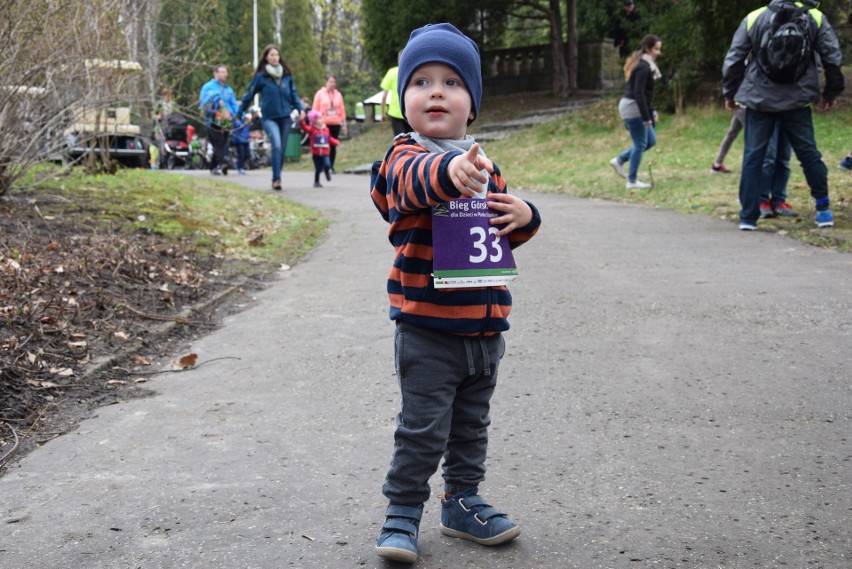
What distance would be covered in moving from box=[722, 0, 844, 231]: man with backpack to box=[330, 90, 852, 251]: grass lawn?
75 centimetres

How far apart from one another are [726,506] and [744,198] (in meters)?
6.75

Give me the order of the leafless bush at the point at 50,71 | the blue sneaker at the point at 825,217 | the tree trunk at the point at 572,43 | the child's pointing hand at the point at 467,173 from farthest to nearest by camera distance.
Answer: the tree trunk at the point at 572,43, the blue sneaker at the point at 825,217, the leafless bush at the point at 50,71, the child's pointing hand at the point at 467,173

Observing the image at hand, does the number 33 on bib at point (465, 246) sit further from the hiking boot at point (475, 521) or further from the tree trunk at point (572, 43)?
the tree trunk at point (572, 43)

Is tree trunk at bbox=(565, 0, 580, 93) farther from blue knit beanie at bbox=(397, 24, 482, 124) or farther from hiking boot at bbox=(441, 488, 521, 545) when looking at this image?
hiking boot at bbox=(441, 488, 521, 545)

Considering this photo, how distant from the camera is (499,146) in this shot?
22.2 metres

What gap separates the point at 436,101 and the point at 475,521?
127 cm

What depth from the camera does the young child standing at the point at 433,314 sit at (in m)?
2.96

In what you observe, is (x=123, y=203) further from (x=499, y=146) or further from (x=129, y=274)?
(x=499, y=146)

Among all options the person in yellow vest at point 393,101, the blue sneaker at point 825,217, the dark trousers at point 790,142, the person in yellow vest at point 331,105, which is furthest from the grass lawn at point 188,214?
the person in yellow vest at point 331,105

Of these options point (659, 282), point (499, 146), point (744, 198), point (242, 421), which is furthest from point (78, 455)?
point (499, 146)

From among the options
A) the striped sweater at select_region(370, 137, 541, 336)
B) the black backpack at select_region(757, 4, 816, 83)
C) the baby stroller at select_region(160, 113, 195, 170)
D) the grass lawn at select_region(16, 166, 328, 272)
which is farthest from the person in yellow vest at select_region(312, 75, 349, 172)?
the striped sweater at select_region(370, 137, 541, 336)

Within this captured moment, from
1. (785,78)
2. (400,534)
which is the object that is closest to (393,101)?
(785,78)

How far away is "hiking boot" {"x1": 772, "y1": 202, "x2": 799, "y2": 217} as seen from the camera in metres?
10.2

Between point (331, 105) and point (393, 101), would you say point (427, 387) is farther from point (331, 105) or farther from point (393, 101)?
point (331, 105)
